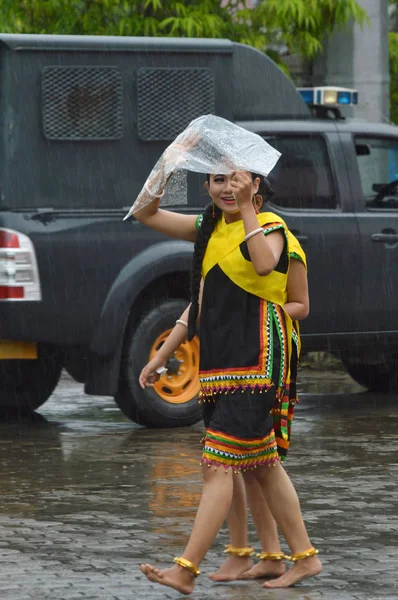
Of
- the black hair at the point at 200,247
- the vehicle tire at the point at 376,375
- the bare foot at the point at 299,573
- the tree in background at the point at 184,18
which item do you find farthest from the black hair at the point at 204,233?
the tree in background at the point at 184,18

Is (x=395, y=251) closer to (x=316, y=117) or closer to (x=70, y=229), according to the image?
(x=316, y=117)

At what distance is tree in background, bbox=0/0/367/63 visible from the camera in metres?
14.4

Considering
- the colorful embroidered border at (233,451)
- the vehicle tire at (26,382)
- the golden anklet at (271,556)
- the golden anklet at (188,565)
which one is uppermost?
the colorful embroidered border at (233,451)

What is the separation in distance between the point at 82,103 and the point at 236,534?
16.4ft

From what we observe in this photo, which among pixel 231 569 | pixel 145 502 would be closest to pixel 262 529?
pixel 231 569

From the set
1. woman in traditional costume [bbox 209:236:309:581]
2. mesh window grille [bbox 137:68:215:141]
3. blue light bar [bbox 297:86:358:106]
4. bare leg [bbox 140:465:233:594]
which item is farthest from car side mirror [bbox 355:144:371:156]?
bare leg [bbox 140:465:233:594]

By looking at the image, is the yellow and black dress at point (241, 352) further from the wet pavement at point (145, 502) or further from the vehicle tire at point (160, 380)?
the vehicle tire at point (160, 380)

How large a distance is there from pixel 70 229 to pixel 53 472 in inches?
74.4

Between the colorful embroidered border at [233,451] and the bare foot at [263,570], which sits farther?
the bare foot at [263,570]

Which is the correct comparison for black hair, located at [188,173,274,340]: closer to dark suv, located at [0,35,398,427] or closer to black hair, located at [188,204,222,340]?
black hair, located at [188,204,222,340]

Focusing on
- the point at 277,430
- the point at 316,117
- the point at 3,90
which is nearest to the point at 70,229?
the point at 3,90

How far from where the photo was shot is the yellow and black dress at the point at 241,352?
19.2ft

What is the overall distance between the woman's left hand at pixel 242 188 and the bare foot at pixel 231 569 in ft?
4.32

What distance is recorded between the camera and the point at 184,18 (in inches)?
562
